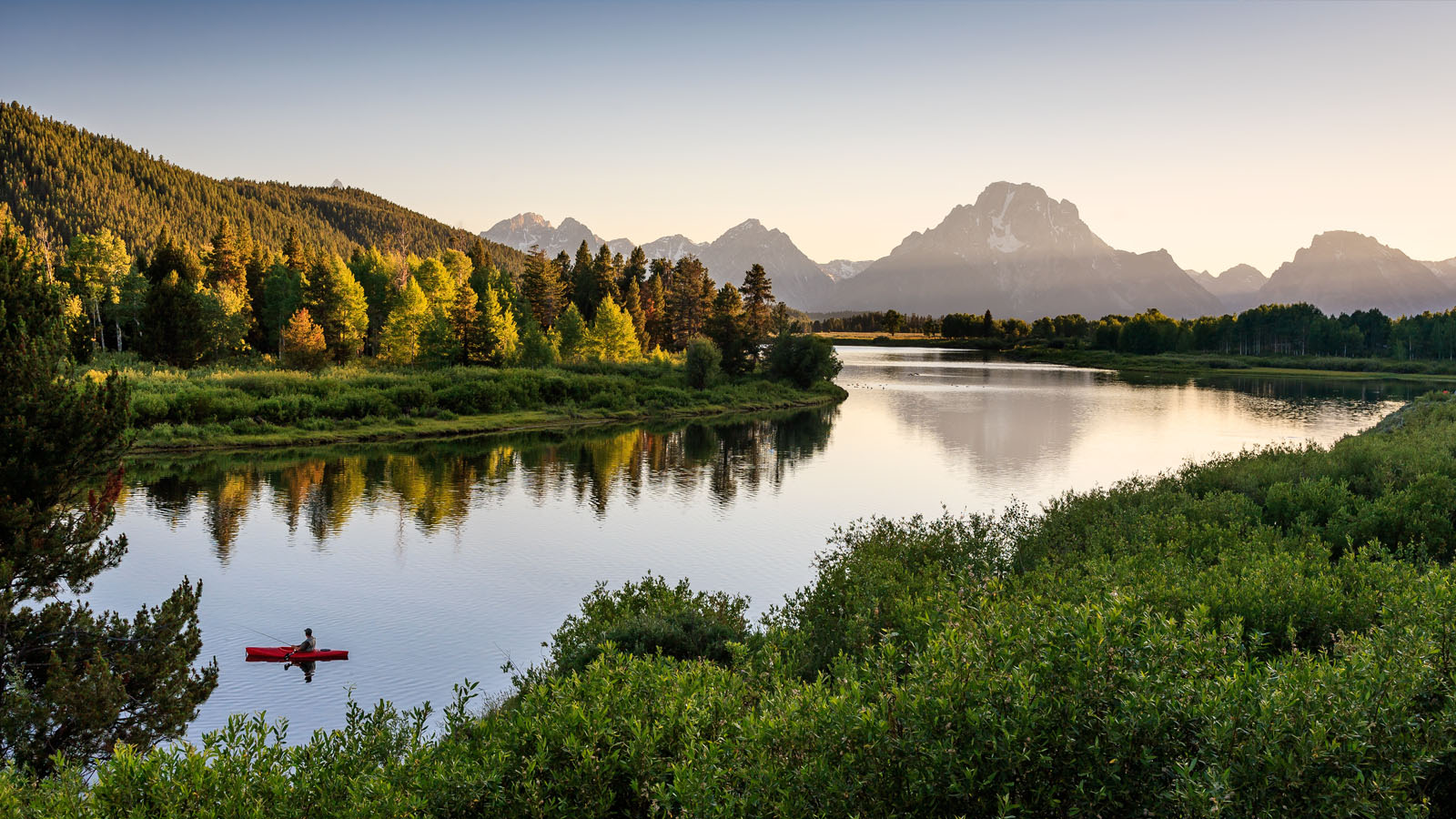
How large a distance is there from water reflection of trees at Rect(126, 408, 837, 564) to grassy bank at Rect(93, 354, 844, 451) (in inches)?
157

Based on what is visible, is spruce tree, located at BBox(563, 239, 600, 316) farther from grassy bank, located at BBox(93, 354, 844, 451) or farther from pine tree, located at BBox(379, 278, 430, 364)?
pine tree, located at BBox(379, 278, 430, 364)

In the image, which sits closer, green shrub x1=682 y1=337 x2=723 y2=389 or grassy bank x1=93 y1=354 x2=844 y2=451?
grassy bank x1=93 y1=354 x2=844 y2=451

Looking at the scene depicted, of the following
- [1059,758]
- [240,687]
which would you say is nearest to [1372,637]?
[1059,758]

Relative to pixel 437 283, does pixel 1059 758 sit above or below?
below

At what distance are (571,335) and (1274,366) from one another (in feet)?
465

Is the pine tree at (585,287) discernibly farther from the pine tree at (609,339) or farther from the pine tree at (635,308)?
the pine tree at (609,339)

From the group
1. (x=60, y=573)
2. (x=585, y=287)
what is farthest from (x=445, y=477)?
(x=585, y=287)

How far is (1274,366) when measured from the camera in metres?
161

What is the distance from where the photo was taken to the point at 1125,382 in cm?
12719

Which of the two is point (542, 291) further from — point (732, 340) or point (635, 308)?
point (732, 340)

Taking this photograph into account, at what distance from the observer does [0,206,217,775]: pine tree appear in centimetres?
1227

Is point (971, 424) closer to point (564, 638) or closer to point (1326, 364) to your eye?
point (564, 638)

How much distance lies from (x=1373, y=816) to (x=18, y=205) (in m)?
244

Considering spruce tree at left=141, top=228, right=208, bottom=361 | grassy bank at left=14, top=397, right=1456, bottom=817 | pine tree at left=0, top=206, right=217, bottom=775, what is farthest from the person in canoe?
spruce tree at left=141, top=228, right=208, bottom=361
